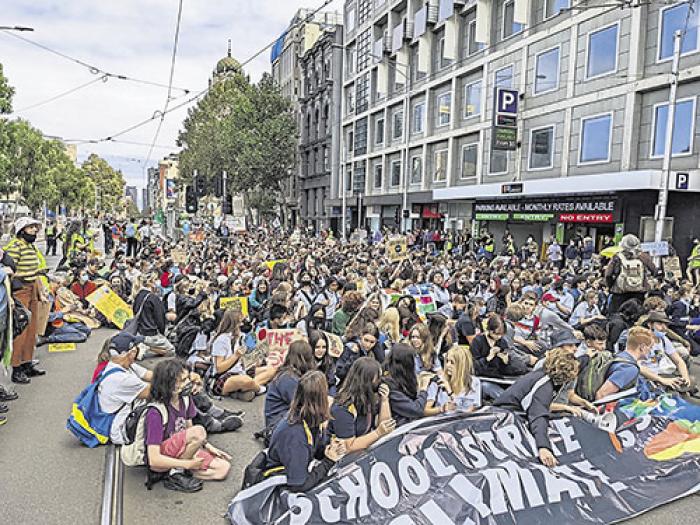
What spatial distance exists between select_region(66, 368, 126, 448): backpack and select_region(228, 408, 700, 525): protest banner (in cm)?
212

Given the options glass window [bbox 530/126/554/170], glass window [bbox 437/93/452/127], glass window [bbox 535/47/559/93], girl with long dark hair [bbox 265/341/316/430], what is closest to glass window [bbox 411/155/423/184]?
glass window [bbox 437/93/452/127]

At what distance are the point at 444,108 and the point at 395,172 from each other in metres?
7.16

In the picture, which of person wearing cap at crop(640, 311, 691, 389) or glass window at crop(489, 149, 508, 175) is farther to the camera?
glass window at crop(489, 149, 508, 175)

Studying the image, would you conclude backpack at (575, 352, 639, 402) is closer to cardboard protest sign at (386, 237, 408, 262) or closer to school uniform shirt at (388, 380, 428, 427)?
school uniform shirt at (388, 380, 428, 427)

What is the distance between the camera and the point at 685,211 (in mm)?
18609

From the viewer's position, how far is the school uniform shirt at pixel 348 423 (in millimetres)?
4797

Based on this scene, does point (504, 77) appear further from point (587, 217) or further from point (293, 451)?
point (293, 451)

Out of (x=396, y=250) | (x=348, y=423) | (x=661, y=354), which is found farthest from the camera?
(x=396, y=250)

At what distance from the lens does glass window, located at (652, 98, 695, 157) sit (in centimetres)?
1797

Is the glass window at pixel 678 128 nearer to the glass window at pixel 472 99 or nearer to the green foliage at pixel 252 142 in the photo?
the glass window at pixel 472 99

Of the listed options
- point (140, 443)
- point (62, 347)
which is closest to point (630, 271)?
point (140, 443)

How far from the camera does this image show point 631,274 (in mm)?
8906

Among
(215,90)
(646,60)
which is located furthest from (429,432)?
(215,90)

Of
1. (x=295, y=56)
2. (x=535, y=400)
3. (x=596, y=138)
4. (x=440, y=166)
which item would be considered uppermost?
(x=295, y=56)
